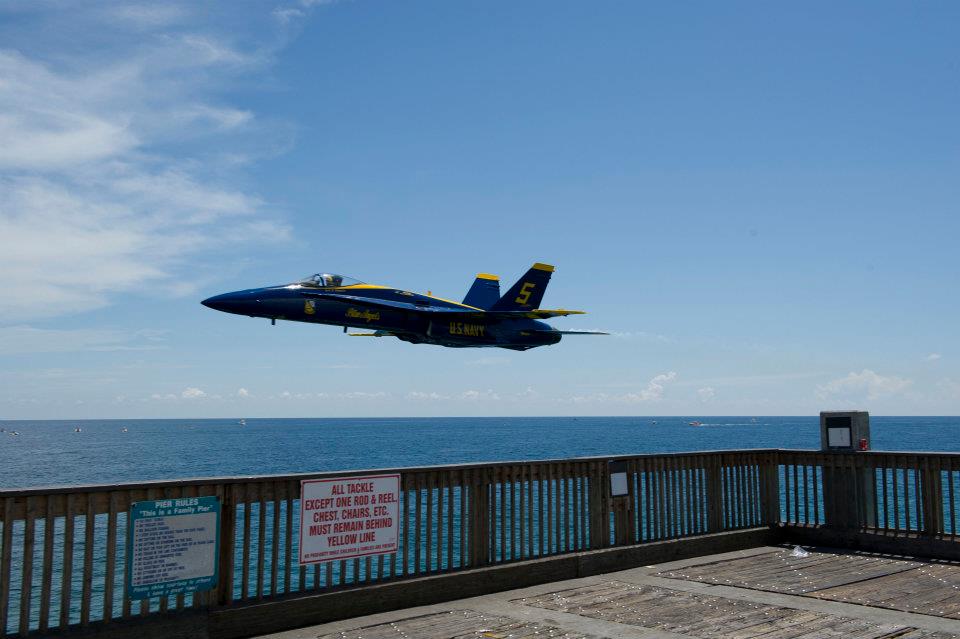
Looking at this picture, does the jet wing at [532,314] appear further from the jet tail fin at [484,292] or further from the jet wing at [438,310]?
the jet tail fin at [484,292]


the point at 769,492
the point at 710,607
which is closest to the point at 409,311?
the point at 769,492

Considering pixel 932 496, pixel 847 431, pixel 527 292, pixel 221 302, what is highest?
pixel 527 292

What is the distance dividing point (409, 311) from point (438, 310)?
114cm

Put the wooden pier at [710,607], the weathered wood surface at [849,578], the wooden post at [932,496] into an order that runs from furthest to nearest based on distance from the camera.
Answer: the wooden post at [932,496] < the weathered wood surface at [849,578] < the wooden pier at [710,607]

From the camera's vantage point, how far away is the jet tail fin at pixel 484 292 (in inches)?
1495

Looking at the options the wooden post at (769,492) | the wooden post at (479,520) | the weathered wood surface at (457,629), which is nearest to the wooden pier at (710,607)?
the weathered wood surface at (457,629)

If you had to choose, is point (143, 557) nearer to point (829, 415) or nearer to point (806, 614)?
point (806, 614)

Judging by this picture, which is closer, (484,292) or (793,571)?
(793,571)

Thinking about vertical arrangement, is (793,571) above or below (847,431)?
below

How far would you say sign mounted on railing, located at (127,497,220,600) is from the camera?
7.51 m

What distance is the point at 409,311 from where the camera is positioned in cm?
2998

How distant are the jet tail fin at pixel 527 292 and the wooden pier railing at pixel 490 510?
2160 cm

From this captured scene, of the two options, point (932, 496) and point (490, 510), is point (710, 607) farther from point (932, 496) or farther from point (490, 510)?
point (932, 496)

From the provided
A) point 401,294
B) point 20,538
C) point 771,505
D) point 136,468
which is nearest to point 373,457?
point 136,468
